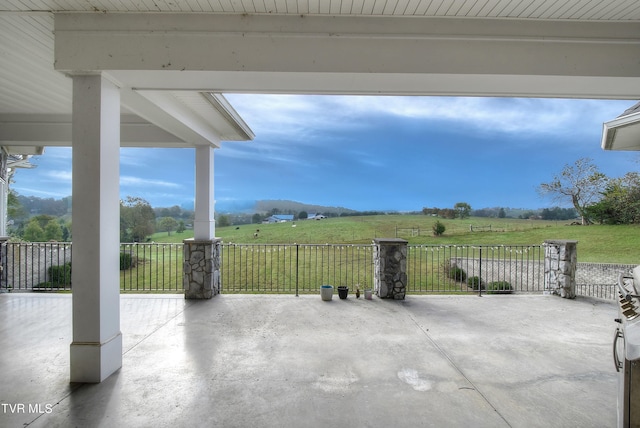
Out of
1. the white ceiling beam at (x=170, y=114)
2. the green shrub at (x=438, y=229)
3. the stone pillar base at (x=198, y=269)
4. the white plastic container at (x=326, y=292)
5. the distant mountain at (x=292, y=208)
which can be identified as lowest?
the white plastic container at (x=326, y=292)

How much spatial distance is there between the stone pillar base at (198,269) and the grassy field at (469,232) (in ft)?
15.2

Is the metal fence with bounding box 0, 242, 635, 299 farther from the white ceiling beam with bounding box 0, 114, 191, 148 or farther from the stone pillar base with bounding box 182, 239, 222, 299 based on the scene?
the white ceiling beam with bounding box 0, 114, 191, 148

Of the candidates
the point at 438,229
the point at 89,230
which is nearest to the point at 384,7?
the point at 89,230

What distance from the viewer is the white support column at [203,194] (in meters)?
5.76

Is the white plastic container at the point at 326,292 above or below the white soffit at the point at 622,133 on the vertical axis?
below

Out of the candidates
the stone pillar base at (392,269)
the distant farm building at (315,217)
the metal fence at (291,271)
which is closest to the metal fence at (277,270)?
the metal fence at (291,271)

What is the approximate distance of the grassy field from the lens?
11195 mm

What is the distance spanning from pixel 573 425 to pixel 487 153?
19796 mm

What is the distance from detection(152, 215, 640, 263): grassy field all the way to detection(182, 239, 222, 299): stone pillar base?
4.62 m

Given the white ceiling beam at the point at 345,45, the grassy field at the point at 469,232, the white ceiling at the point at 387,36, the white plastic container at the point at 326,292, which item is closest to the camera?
the white ceiling at the point at 387,36

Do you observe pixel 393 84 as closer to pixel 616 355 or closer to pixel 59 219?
pixel 616 355

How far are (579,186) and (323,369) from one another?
16.9 meters

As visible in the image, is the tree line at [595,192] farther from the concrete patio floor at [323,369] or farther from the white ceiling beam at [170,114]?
the white ceiling beam at [170,114]

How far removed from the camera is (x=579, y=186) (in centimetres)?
1415
